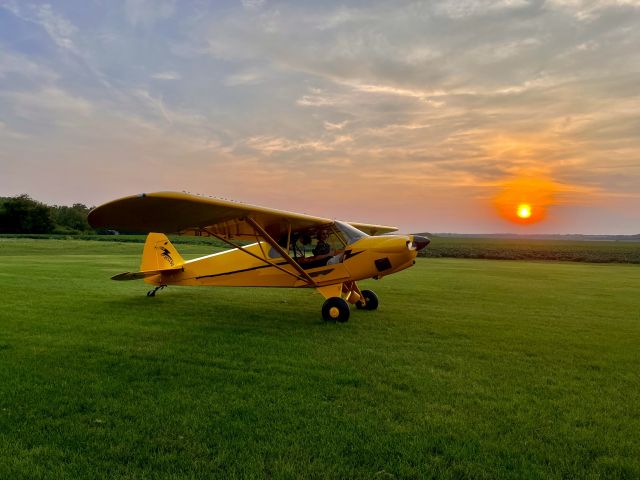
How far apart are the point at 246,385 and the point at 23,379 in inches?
107

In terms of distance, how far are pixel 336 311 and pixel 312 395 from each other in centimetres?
440

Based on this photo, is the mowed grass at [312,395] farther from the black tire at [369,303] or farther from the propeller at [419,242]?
the propeller at [419,242]

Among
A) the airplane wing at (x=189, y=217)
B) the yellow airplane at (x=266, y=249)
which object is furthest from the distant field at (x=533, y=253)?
the airplane wing at (x=189, y=217)

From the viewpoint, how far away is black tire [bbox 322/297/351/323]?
29.9 feet

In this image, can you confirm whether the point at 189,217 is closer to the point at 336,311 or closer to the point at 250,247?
the point at 250,247

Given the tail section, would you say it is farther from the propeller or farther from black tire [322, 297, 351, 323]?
the propeller

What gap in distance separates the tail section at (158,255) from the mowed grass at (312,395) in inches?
77.9

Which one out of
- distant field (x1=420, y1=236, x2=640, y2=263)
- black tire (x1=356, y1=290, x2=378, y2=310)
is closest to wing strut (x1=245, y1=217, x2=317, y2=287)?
black tire (x1=356, y1=290, x2=378, y2=310)

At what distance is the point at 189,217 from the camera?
7941 mm

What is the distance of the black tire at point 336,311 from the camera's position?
9102 millimetres

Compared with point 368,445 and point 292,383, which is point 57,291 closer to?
point 292,383

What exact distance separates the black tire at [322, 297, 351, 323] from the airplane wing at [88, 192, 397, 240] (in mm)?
1993

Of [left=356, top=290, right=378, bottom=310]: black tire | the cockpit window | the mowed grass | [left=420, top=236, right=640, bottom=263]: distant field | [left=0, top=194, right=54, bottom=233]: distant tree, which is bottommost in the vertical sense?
the mowed grass

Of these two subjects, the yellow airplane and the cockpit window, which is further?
the cockpit window
